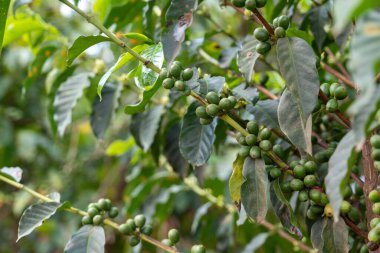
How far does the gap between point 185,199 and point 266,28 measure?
205 cm

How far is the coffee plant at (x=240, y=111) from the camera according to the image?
2.52 feet

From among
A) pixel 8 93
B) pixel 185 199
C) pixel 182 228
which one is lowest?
pixel 182 228

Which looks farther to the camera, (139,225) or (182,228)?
(182,228)

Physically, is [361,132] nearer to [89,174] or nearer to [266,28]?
[266,28]

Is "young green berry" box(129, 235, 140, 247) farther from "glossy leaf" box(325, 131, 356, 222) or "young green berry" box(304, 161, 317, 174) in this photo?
"glossy leaf" box(325, 131, 356, 222)

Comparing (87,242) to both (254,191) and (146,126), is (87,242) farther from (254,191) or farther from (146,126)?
(146,126)

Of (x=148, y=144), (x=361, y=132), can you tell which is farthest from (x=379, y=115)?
(x=148, y=144)

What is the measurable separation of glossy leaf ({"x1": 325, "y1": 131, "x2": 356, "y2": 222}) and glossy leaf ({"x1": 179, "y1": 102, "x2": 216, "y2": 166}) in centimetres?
34

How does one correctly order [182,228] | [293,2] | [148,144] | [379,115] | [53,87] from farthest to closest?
1. [182,228]
2. [53,87]
3. [148,144]
4. [293,2]
5. [379,115]

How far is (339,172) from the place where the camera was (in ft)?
2.06

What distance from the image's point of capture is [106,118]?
130 cm

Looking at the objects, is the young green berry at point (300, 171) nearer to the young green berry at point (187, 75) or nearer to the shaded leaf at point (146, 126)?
the young green berry at point (187, 75)

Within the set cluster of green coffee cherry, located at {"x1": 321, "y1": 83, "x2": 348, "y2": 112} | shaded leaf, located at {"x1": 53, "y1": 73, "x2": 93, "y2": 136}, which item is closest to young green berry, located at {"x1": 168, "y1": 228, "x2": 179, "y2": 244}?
cluster of green coffee cherry, located at {"x1": 321, "y1": 83, "x2": 348, "y2": 112}

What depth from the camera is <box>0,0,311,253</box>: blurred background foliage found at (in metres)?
1.29
